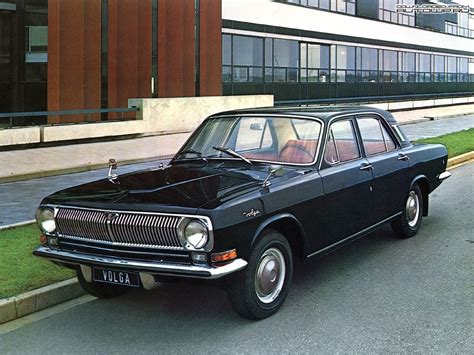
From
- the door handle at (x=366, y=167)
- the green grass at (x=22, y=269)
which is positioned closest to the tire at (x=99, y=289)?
the green grass at (x=22, y=269)

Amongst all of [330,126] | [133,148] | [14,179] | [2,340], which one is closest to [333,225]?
[330,126]

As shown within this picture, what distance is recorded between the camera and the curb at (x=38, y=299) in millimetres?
4918

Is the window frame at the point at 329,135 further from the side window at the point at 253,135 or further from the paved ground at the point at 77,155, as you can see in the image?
the paved ground at the point at 77,155

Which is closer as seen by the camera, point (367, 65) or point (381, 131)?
point (381, 131)

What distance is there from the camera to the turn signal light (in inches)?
173

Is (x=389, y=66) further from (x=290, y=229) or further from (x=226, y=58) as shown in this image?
(x=290, y=229)

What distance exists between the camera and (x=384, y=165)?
262 inches

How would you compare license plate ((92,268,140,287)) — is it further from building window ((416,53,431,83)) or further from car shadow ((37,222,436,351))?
building window ((416,53,431,83))

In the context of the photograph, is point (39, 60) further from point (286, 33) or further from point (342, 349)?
point (342, 349)

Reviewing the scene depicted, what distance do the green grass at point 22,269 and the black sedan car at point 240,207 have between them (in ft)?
1.47

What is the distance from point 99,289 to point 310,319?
5.94 feet

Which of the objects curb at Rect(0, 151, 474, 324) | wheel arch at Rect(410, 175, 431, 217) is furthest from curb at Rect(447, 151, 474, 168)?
curb at Rect(0, 151, 474, 324)

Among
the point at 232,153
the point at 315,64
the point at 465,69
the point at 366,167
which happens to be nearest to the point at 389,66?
the point at 315,64

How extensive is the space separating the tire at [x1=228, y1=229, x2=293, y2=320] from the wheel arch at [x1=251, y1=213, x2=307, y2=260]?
0.09 meters
